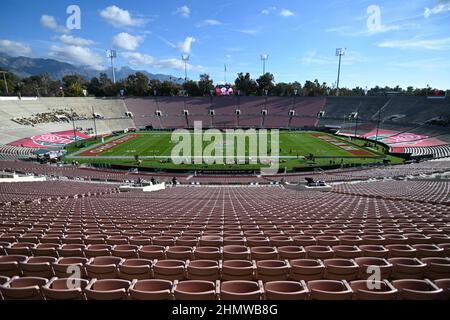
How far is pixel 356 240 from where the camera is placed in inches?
285

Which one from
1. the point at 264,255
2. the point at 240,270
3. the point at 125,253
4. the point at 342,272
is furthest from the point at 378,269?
the point at 125,253

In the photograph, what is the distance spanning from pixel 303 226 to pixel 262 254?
424 cm

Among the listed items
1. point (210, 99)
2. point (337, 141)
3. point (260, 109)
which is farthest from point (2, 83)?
point (337, 141)

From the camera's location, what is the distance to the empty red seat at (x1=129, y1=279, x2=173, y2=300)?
3.93m

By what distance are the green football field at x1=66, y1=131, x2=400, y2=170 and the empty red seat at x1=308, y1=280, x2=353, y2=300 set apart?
117 ft

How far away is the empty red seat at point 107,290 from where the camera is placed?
397cm

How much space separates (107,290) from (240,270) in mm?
2152

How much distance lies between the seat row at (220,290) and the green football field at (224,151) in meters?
35.6

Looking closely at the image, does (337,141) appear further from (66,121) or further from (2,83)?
(2,83)

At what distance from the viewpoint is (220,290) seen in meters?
4.20

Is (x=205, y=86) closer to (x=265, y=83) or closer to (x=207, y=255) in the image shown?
(x=265, y=83)

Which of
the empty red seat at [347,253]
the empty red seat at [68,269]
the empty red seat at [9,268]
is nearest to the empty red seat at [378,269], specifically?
the empty red seat at [347,253]

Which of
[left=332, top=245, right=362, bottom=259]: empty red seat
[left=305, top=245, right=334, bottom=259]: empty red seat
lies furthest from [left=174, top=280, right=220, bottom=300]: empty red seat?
[left=332, top=245, right=362, bottom=259]: empty red seat
